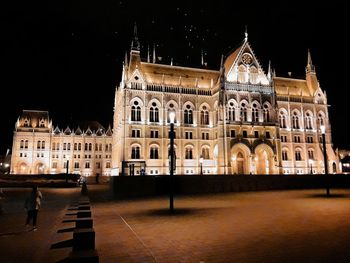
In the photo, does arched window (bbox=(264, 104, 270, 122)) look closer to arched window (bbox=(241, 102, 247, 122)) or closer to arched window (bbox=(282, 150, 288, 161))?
arched window (bbox=(241, 102, 247, 122))

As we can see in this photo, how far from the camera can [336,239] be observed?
8.51 meters

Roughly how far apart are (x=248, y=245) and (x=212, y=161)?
163 feet

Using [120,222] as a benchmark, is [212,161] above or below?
above

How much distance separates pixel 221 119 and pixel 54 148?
52085 millimetres

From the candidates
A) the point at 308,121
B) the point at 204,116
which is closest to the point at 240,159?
the point at 204,116

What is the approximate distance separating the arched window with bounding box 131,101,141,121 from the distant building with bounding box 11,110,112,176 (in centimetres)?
3446

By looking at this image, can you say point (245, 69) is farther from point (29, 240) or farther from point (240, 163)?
point (29, 240)

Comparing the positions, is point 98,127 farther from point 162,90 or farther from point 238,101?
point 238,101

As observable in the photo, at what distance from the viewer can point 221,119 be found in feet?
181

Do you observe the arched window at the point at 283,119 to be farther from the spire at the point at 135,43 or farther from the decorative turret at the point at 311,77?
the spire at the point at 135,43

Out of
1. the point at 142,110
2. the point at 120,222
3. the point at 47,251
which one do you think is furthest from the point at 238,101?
the point at 47,251

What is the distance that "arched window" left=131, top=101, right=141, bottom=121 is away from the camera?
54075mm

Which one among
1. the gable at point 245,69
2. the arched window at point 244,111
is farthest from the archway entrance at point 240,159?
the gable at point 245,69

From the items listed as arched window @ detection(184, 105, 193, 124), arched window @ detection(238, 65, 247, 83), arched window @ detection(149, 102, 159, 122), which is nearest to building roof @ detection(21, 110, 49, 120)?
arched window @ detection(149, 102, 159, 122)
